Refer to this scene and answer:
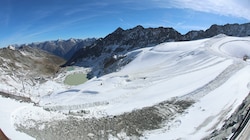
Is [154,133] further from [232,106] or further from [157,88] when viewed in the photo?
[157,88]

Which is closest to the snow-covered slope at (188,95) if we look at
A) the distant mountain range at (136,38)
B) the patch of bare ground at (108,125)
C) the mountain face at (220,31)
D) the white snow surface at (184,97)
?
the white snow surface at (184,97)

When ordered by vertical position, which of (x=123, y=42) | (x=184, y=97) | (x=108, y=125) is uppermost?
(x=123, y=42)

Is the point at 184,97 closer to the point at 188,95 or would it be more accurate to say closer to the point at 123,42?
the point at 188,95

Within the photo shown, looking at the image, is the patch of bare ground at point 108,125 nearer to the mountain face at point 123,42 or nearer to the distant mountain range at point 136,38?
the distant mountain range at point 136,38

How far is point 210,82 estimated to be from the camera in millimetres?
31016

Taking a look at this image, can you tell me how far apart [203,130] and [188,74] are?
1897cm

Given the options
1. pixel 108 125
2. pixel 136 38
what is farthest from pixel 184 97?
pixel 136 38

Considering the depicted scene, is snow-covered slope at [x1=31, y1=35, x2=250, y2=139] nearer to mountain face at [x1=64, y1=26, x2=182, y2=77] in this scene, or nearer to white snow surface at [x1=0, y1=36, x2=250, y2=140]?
white snow surface at [x1=0, y1=36, x2=250, y2=140]

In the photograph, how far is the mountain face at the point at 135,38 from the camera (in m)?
146

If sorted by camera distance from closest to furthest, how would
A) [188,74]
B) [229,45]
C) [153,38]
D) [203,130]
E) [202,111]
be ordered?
[203,130]
[202,111]
[188,74]
[229,45]
[153,38]

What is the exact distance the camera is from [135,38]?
549 feet

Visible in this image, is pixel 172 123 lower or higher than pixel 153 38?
lower

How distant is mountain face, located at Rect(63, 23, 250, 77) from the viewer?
479ft

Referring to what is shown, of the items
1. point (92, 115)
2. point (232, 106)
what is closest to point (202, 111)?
point (232, 106)
